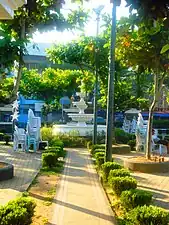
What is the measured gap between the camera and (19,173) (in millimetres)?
11703

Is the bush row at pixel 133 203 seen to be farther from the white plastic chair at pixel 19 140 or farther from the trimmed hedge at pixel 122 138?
the trimmed hedge at pixel 122 138

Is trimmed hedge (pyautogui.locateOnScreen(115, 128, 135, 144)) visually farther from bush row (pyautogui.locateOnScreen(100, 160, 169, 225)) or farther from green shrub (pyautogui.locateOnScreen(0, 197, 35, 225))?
green shrub (pyautogui.locateOnScreen(0, 197, 35, 225))

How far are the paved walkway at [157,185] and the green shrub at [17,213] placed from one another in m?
3.25

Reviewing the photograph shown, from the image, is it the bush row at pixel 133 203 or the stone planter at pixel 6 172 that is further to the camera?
the stone planter at pixel 6 172

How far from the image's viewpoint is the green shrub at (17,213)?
504cm

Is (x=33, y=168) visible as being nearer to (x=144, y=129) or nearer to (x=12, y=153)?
(x=12, y=153)

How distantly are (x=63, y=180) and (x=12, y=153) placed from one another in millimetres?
7214

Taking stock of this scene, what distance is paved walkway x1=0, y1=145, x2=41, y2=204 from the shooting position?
28.8 feet

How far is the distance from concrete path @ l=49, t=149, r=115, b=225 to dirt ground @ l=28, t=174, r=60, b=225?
13 centimetres

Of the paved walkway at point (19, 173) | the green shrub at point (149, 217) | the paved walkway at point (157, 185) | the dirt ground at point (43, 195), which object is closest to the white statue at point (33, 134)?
the paved walkway at point (19, 173)

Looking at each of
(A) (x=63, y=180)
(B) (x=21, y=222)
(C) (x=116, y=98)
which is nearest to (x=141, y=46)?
(A) (x=63, y=180)

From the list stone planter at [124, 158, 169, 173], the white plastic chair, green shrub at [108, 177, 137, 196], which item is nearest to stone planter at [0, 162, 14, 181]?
green shrub at [108, 177, 137, 196]

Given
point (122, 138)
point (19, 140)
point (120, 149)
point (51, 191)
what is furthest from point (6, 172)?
point (122, 138)

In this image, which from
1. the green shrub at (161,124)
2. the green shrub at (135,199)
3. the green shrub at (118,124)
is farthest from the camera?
the green shrub at (161,124)
